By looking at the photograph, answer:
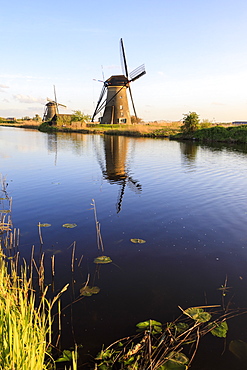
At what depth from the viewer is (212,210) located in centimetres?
992

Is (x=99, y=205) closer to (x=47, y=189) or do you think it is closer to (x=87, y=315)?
(x=47, y=189)

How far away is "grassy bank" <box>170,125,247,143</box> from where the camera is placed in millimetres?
41219

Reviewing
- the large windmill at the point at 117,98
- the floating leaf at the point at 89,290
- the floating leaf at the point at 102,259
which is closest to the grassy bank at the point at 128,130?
the large windmill at the point at 117,98

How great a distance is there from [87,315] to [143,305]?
1026 millimetres

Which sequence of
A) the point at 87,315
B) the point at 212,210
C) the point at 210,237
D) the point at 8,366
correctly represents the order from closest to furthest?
the point at 8,366 → the point at 87,315 → the point at 210,237 → the point at 212,210

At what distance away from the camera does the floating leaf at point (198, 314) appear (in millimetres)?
4230

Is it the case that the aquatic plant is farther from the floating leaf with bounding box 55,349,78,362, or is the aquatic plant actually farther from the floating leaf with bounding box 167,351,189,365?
the floating leaf with bounding box 55,349,78,362

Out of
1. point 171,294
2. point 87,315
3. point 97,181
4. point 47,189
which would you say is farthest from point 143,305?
point 97,181

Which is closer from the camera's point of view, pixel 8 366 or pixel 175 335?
pixel 8 366

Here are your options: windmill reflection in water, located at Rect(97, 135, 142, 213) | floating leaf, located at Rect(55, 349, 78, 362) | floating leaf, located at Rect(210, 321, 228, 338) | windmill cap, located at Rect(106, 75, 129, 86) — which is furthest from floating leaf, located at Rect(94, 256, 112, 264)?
windmill cap, located at Rect(106, 75, 129, 86)

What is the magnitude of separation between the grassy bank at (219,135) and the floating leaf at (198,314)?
41.0 meters

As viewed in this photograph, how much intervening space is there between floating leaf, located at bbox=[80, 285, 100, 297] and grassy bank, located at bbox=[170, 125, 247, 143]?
4128cm

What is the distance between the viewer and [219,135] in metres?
44.2

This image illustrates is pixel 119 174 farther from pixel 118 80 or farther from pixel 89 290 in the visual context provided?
pixel 118 80
